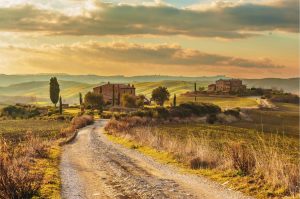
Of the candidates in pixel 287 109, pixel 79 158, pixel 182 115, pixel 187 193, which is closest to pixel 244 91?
pixel 287 109

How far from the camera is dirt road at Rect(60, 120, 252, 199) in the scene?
15938 millimetres

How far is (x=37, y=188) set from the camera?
15.4 m

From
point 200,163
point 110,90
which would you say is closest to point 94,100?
point 110,90

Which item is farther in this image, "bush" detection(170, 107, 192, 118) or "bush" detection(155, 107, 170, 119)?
"bush" detection(170, 107, 192, 118)

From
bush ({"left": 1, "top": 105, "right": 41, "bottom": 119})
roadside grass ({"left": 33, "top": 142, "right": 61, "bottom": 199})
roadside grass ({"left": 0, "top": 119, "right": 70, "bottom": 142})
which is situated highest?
roadside grass ({"left": 33, "top": 142, "right": 61, "bottom": 199})

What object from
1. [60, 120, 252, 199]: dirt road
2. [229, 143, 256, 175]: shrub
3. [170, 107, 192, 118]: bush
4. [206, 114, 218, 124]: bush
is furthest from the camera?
[170, 107, 192, 118]: bush

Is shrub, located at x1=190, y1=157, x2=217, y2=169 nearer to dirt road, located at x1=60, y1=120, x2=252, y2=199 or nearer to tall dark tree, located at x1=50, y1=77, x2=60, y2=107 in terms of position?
dirt road, located at x1=60, y1=120, x2=252, y2=199

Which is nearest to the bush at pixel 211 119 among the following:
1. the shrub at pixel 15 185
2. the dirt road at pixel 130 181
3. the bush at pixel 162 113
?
the bush at pixel 162 113

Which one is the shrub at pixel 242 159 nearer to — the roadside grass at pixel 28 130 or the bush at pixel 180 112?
the roadside grass at pixel 28 130

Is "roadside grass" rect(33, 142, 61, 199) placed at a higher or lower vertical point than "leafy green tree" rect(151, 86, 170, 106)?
lower

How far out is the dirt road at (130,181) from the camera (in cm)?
1594

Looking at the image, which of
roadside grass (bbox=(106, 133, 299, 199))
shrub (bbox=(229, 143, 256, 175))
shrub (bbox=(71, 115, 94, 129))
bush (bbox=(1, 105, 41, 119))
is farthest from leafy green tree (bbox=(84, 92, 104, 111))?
shrub (bbox=(229, 143, 256, 175))

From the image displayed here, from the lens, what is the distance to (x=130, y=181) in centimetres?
1859

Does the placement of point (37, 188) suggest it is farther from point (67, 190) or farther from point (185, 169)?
point (185, 169)
